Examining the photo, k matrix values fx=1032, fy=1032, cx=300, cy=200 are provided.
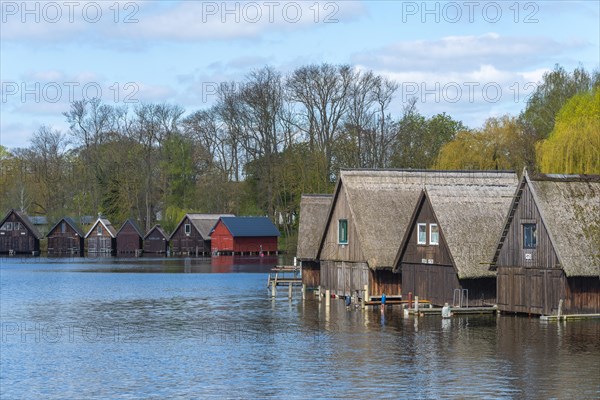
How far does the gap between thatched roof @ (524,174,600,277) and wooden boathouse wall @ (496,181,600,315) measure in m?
0.42

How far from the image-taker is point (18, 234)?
154750 millimetres

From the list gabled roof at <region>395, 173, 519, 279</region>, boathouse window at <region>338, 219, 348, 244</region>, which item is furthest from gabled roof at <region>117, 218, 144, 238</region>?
gabled roof at <region>395, 173, 519, 279</region>

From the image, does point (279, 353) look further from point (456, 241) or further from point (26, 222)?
point (26, 222)

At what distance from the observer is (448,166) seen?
3600 inches

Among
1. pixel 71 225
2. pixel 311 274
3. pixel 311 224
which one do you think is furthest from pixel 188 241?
pixel 311 224

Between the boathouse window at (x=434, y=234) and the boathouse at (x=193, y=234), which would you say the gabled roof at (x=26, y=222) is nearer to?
the boathouse at (x=193, y=234)

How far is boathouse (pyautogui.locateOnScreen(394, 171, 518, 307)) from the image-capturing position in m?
48.7

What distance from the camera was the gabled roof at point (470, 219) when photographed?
48469mm

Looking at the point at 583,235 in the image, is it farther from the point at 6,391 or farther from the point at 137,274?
the point at 137,274

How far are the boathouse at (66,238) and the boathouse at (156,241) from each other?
34.0ft

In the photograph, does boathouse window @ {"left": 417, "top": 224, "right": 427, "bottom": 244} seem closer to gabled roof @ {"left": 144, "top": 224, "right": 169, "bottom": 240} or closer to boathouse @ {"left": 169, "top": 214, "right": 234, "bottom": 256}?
boathouse @ {"left": 169, "top": 214, "right": 234, "bottom": 256}

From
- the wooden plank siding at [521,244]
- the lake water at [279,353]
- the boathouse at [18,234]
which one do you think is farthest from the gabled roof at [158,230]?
the wooden plank siding at [521,244]

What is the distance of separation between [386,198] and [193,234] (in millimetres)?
91857

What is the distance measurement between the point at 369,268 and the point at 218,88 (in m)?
83.4
